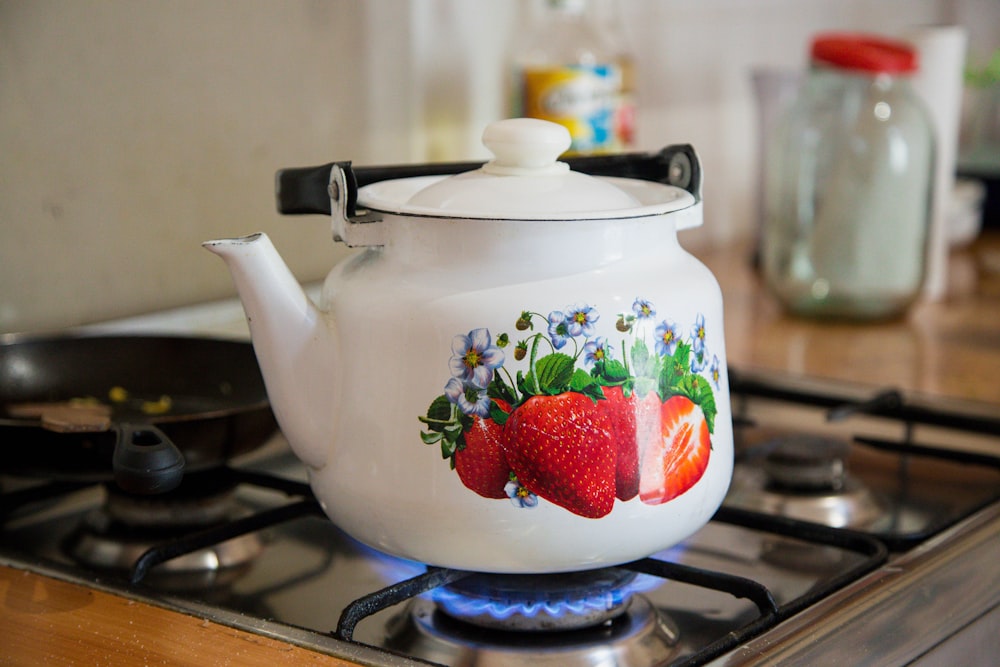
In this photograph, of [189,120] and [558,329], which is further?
[189,120]

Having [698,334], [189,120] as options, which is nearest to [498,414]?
[698,334]

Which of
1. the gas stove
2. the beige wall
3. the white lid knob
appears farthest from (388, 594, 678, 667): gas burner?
the beige wall

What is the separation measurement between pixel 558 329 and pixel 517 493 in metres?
0.07

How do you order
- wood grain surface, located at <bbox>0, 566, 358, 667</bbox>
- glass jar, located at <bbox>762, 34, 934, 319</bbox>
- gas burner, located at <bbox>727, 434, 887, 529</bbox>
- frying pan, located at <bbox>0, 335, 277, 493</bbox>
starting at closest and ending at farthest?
wood grain surface, located at <bbox>0, 566, 358, 667</bbox> < frying pan, located at <bbox>0, 335, 277, 493</bbox> < gas burner, located at <bbox>727, 434, 887, 529</bbox> < glass jar, located at <bbox>762, 34, 934, 319</bbox>

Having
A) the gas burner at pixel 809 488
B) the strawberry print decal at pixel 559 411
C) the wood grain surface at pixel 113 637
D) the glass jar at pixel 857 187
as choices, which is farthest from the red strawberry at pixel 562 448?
the glass jar at pixel 857 187

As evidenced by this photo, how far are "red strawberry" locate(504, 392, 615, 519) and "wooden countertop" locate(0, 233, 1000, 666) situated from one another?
11 cm

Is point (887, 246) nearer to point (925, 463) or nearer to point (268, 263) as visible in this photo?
point (925, 463)

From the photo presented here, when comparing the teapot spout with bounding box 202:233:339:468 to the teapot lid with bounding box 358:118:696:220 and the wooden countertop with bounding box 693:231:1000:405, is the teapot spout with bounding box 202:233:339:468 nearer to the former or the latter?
the teapot lid with bounding box 358:118:696:220

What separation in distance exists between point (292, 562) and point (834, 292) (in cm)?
75

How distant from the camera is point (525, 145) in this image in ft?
1.86

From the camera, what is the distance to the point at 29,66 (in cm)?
82

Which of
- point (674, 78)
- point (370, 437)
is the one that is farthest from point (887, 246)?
point (370, 437)

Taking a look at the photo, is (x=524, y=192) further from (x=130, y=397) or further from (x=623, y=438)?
(x=130, y=397)

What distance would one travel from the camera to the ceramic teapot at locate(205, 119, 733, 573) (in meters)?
0.52
